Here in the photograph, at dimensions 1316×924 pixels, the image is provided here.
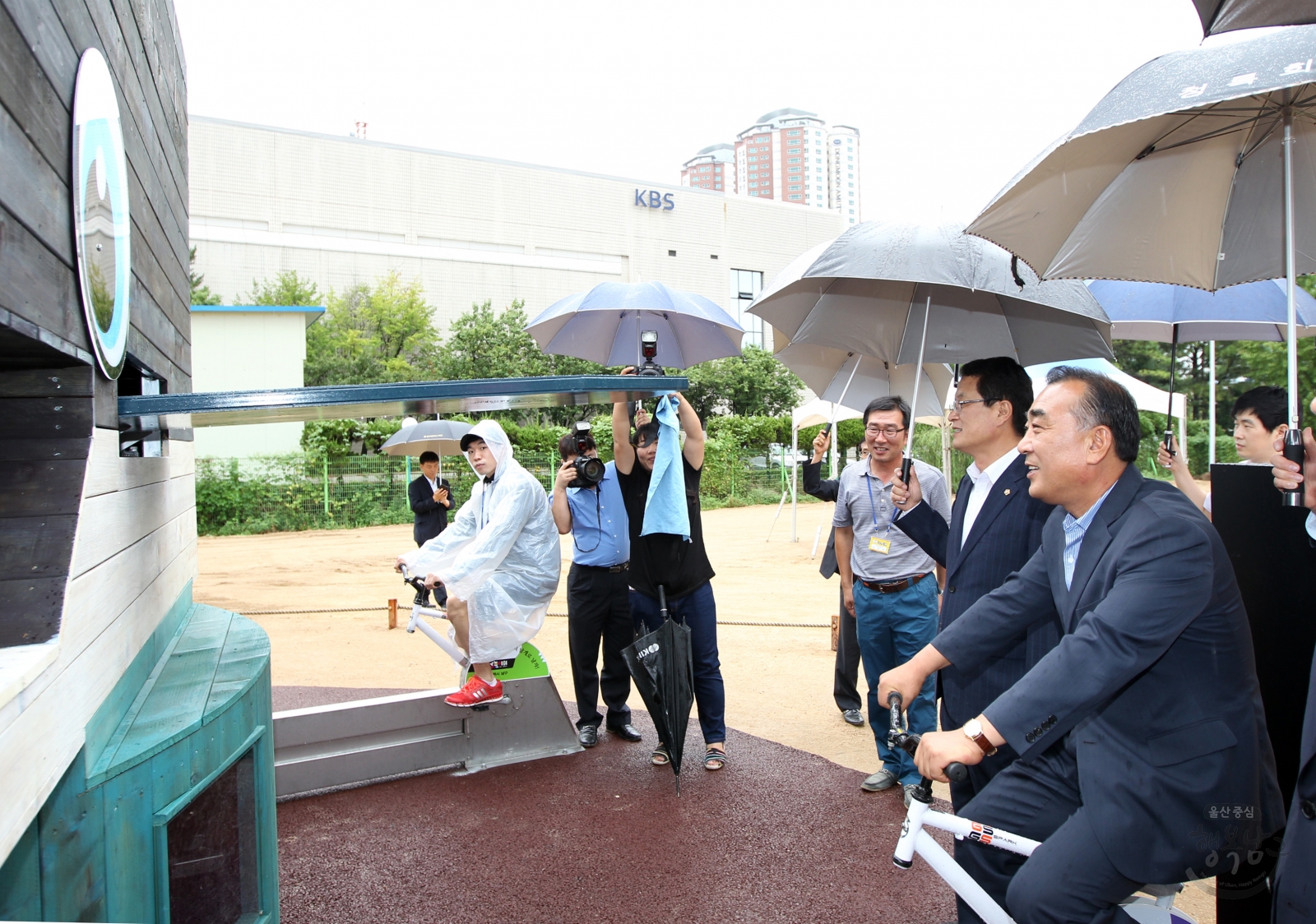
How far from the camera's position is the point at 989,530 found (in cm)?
312

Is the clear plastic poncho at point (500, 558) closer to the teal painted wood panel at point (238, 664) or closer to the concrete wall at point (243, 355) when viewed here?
the teal painted wood panel at point (238, 664)

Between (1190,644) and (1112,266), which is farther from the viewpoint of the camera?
(1112,266)

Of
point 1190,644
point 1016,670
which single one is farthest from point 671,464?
point 1190,644

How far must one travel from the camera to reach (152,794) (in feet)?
6.73

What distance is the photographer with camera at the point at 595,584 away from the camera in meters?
5.22

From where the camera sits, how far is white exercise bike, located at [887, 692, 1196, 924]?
218 cm

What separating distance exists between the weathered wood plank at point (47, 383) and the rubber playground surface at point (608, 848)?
229 centimetres

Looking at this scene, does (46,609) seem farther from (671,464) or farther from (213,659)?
(671,464)

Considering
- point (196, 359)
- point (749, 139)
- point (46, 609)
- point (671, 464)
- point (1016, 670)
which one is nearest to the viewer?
point (46, 609)

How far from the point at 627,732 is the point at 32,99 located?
14.4ft

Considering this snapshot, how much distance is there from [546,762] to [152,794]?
311cm

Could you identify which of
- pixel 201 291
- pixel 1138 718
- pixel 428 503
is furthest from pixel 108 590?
pixel 201 291

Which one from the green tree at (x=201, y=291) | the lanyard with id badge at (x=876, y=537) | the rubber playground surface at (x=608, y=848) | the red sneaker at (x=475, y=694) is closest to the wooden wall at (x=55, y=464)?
the rubber playground surface at (x=608, y=848)

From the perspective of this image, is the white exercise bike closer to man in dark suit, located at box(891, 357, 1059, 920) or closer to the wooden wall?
man in dark suit, located at box(891, 357, 1059, 920)
